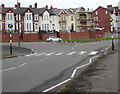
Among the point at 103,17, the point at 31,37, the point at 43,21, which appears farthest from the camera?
the point at 103,17

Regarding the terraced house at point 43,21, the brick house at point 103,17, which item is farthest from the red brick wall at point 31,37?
the brick house at point 103,17

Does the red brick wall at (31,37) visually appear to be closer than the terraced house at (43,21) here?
Yes

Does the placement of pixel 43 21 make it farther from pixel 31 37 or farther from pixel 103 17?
pixel 103 17

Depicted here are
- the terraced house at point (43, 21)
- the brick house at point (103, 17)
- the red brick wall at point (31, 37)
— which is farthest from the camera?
the brick house at point (103, 17)

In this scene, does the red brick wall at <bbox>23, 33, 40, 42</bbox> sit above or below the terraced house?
below

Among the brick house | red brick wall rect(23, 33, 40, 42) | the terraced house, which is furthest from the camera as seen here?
the brick house

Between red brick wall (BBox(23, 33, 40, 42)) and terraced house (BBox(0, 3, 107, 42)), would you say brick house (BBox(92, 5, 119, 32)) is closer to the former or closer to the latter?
terraced house (BBox(0, 3, 107, 42))

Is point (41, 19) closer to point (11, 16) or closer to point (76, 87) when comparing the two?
point (11, 16)

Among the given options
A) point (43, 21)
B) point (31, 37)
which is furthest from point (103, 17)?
point (31, 37)

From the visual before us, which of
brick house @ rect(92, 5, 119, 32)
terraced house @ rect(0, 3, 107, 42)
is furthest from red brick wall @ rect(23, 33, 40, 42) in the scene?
brick house @ rect(92, 5, 119, 32)

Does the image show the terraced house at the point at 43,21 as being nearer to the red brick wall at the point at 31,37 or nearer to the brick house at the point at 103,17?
the red brick wall at the point at 31,37

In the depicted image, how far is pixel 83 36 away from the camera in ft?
274

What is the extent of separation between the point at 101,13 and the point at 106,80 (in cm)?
10402

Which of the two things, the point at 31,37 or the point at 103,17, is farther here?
the point at 103,17
